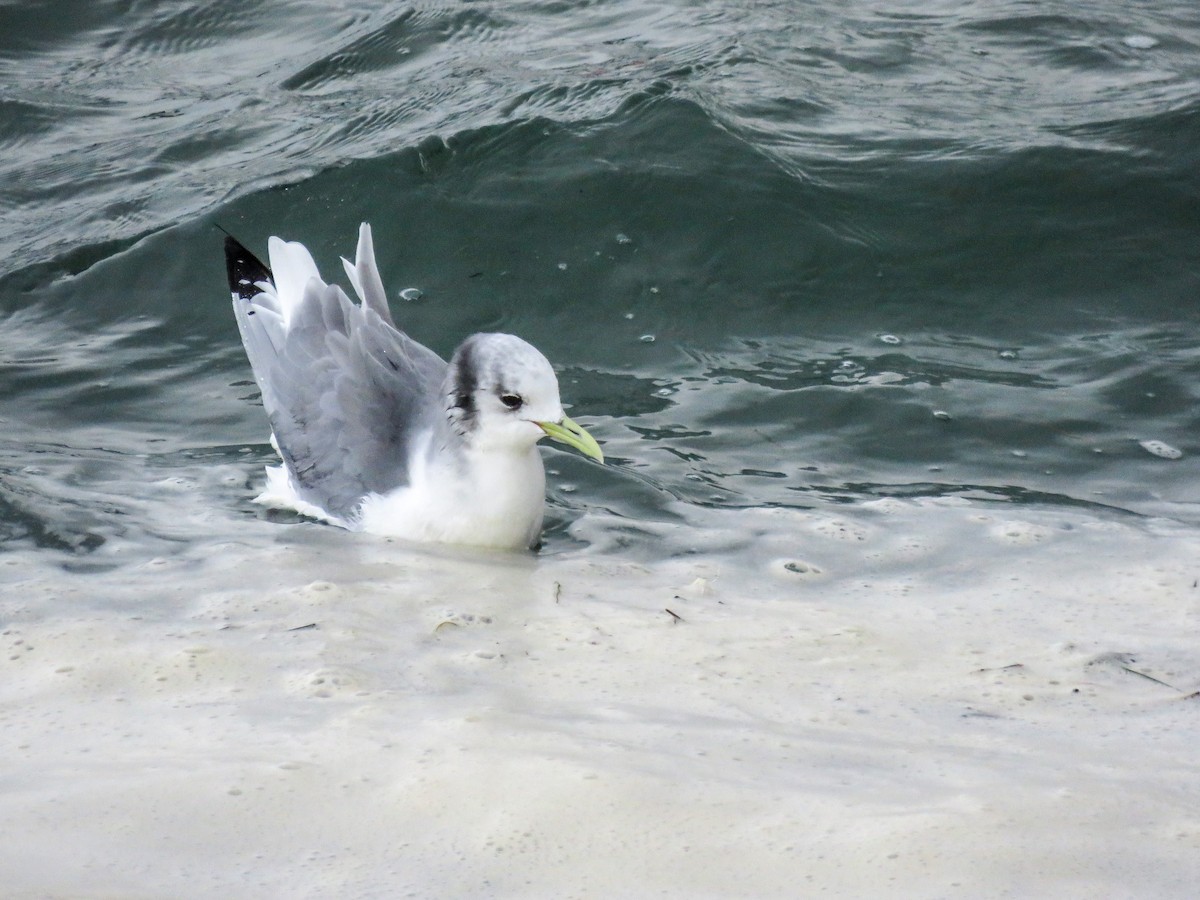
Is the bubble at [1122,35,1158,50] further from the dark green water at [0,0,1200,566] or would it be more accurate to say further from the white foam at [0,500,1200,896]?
the white foam at [0,500,1200,896]

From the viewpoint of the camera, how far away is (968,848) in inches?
92.8

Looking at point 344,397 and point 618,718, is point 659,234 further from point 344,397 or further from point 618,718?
point 618,718

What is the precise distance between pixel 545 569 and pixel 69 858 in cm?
254

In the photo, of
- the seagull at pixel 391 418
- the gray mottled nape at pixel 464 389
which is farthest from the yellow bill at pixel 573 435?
the gray mottled nape at pixel 464 389

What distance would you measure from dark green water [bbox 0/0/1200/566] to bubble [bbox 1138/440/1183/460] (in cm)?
6

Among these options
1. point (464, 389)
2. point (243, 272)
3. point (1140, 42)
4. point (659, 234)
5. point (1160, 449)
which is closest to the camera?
point (464, 389)

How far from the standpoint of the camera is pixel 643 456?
5.77 metres

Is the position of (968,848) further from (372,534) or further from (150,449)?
(150,449)

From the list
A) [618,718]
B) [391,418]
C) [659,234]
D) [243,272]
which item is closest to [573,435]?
[391,418]

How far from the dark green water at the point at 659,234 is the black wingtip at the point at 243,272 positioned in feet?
1.73

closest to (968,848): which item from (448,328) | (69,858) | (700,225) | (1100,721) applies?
(1100,721)

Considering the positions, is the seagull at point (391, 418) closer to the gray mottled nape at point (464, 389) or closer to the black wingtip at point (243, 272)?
the gray mottled nape at point (464, 389)

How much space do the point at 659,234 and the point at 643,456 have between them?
83.1 inches

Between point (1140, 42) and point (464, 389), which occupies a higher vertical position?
point (1140, 42)
